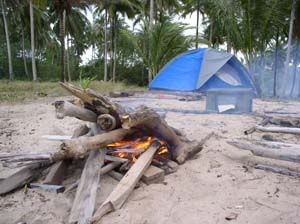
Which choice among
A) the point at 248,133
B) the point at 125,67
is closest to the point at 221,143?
the point at 248,133

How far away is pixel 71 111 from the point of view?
3.19 m

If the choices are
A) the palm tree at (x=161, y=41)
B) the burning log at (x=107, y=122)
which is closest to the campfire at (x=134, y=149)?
the burning log at (x=107, y=122)

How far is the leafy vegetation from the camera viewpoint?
13617 mm

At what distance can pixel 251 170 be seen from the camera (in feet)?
11.6

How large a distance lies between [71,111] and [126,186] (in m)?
0.94

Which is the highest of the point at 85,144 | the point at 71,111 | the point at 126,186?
the point at 71,111

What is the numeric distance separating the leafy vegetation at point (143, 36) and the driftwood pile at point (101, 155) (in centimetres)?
278

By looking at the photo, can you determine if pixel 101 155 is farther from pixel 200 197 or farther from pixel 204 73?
pixel 204 73

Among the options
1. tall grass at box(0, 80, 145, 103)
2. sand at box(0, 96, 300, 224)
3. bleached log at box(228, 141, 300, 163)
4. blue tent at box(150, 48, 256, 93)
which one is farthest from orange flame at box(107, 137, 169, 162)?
blue tent at box(150, 48, 256, 93)

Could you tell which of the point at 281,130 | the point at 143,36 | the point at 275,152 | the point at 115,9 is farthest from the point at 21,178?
the point at 115,9

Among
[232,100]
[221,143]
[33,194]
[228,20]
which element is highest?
[228,20]

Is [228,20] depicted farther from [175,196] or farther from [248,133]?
[175,196]

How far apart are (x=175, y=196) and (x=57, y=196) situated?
1.15 m

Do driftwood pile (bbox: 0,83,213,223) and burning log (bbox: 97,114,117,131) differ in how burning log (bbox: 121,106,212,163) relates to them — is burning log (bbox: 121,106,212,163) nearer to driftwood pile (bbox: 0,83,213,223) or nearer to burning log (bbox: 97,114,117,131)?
driftwood pile (bbox: 0,83,213,223)
